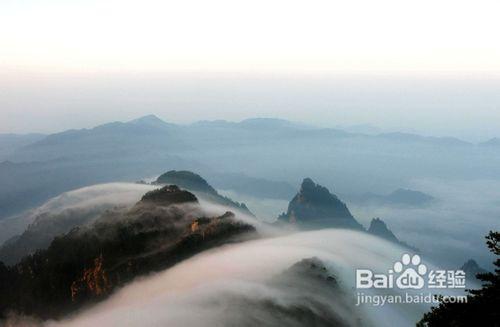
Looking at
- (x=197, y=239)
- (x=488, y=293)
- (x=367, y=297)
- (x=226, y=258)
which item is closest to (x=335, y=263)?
(x=367, y=297)

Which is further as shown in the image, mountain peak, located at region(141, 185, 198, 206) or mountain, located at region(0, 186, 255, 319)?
mountain peak, located at region(141, 185, 198, 206)

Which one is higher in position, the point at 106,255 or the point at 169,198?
the point at 169,198

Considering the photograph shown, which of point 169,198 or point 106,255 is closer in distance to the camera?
point 106,255

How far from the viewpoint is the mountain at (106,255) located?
148m

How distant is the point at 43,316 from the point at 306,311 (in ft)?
283

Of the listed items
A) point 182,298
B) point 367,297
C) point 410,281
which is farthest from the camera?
point 410,281

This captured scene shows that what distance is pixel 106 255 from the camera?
520 ft

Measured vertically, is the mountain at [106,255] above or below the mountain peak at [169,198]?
below

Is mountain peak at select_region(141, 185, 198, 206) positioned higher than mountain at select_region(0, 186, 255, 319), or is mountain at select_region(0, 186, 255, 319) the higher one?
mountain peak at select_region(141, 185, 198, 206)

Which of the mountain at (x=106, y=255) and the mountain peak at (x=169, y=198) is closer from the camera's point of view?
the mountain at (x=106, y=255)

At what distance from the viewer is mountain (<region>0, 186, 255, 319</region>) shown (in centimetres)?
14850

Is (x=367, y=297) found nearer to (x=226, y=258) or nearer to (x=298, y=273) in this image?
(x=298, y=273)

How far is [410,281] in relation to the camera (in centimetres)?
15900

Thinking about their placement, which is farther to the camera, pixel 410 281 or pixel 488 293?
pixel 410 281
